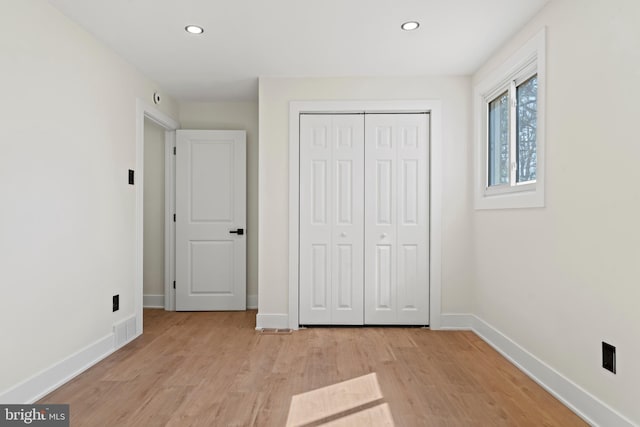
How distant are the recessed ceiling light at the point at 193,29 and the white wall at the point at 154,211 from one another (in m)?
2.04

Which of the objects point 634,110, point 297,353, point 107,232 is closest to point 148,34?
point 107,232

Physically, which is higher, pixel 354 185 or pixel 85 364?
pixel 354 185

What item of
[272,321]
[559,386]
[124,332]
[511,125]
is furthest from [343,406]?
[511,125]

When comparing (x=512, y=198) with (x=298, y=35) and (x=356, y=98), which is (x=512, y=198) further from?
(x=298, y=35)

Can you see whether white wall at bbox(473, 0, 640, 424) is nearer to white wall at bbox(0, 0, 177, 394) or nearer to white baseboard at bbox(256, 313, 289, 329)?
white baseboard at bbox(256, 313, 289, 329)

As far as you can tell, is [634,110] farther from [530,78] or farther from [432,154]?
[432,154]

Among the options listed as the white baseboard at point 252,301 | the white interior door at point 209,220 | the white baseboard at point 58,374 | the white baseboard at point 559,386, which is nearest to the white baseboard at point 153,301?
the white interior door at point 209,220

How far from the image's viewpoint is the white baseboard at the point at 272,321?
3.65 metres

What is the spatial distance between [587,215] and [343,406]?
5.52 feet

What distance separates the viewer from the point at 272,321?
3660 mm

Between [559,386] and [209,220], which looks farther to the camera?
[209,220]

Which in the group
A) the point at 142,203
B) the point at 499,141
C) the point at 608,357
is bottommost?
the point at 608,357

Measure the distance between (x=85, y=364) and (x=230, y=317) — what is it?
1571 millimetres

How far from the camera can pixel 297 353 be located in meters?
3.01
